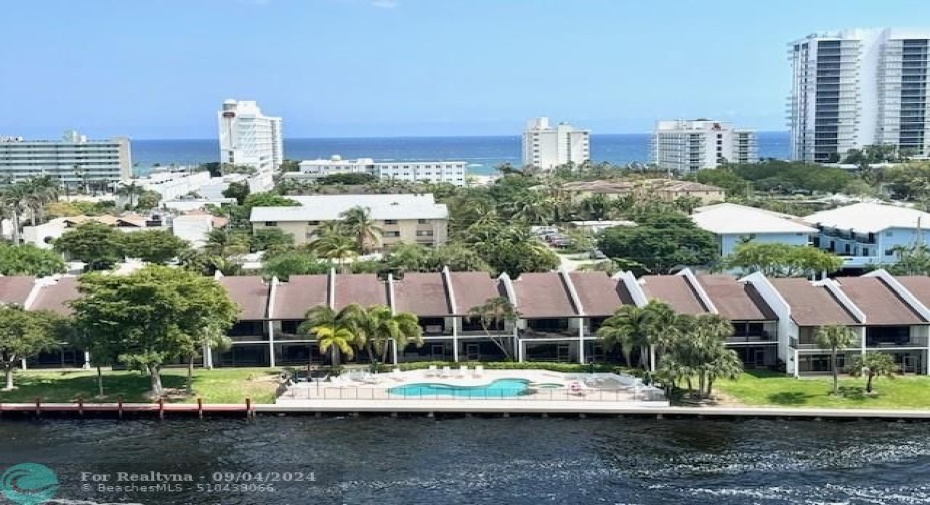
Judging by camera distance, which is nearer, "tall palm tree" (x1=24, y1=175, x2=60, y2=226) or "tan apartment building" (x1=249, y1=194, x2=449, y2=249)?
"tan apartment building" (x1=249, y1=194, x2=449, y2=249)

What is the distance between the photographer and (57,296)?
2717 inches

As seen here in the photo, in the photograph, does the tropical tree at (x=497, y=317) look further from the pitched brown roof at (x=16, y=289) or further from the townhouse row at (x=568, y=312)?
the pitched brown roof at (x=16, y=289)

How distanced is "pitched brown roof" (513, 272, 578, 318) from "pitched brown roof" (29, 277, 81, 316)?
1255 inches

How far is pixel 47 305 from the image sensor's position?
67.8 m

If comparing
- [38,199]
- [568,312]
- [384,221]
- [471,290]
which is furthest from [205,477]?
[38,199]

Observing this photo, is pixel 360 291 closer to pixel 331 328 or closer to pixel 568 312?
pixel 331 328

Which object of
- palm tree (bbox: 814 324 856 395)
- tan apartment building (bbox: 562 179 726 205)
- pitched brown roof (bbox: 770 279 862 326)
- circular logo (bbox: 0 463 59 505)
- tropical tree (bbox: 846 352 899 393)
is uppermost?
tan apartment building (bbox: 562 179 726 205)

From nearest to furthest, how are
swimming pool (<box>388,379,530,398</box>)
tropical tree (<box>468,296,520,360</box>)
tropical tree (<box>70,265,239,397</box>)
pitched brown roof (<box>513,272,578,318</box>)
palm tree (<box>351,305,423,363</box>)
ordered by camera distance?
tropical tree (<box>70,265,239,397</box>) < swimming pool (<box>388,379,530,398</box>) < palm tree (<box>351,305,423,363</box>) < tropical tree (<box>468,296,520,360</box>) < pitched brown roof (<box>513,272,578,318</box>)

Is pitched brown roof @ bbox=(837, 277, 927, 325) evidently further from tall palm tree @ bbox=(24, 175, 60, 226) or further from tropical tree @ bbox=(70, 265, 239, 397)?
tall palm tree @ bbox=(24, 175, 60, 226)

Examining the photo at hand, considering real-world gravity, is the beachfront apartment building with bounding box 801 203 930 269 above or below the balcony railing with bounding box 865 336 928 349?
above

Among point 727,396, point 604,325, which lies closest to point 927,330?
point 727,396

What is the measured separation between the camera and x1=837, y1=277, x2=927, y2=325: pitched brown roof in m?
63.9

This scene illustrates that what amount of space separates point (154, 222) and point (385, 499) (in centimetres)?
10512

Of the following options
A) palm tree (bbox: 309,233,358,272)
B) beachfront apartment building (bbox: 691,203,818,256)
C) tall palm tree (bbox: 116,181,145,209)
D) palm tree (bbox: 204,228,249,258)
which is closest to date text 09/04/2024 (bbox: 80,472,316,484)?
palm tree (bbox: 309,233,358,272)
